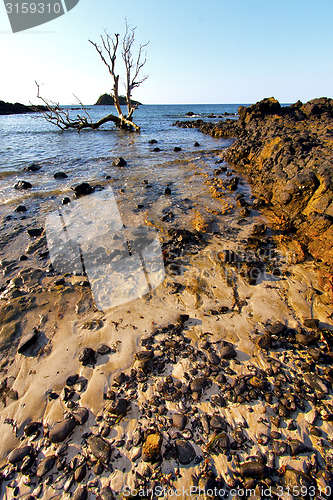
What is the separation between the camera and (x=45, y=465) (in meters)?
2.18

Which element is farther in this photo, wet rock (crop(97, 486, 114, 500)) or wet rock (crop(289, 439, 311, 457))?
wet rock (crop(289, 439, 311, 457))

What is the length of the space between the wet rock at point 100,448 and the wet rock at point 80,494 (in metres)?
0.24

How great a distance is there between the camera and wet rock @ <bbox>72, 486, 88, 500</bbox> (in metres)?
1.98

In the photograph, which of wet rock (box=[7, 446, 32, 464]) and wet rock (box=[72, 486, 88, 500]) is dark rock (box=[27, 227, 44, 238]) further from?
wet rock (box=[72, 486, 88, 500])

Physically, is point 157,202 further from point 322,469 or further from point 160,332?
point 322,469

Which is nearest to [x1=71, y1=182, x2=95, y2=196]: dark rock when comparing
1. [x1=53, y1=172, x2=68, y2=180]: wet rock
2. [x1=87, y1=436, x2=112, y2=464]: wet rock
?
[x1=53, y1=172, x2=68, y2=180]: wet rock

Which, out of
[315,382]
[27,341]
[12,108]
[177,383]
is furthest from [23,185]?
[12,108]

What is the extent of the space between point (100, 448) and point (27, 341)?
1.94 m

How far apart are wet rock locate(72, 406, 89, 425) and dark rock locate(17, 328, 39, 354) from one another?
134 centimetres

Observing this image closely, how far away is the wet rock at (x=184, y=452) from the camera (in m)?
2.19

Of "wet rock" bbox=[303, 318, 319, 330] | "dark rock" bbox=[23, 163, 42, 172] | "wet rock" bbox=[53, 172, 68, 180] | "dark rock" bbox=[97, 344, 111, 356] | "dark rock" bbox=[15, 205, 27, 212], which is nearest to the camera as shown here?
"dark rock" bbox=[97, 344, 111, 356]

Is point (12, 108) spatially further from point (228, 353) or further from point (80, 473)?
point (80, 473)

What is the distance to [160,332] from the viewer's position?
3.47 metres

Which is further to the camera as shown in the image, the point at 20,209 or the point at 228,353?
the point at 20,209
